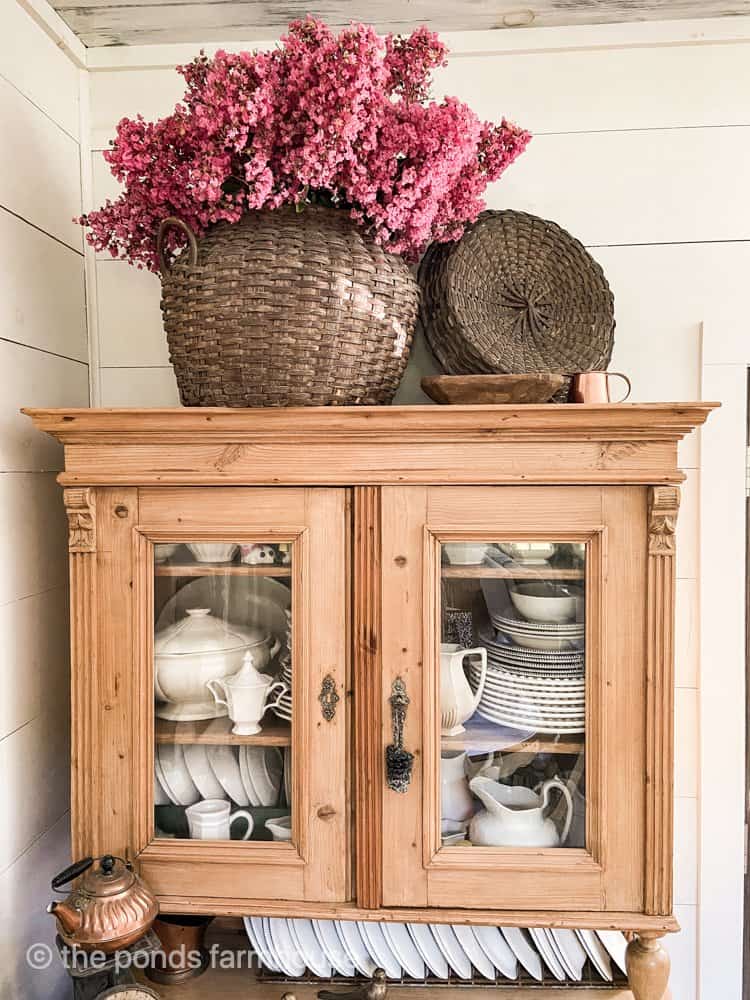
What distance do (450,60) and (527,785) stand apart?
1290 millimetres

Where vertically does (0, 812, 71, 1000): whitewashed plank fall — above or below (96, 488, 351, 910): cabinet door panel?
below

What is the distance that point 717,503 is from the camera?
145 centimetres

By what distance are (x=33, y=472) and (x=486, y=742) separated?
2.84ft

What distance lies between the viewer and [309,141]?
3.46 feet

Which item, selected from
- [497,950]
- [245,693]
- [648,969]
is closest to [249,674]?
[245,693]

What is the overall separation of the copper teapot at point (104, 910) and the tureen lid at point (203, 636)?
0.31m

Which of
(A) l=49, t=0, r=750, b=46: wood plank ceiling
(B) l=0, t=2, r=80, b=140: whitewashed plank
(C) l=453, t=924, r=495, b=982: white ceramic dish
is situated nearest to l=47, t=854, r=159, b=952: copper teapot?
(C) l=453, t=924, r=495, b=982: white ceramic dish

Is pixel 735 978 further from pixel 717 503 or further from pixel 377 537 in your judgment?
pixel 377 537

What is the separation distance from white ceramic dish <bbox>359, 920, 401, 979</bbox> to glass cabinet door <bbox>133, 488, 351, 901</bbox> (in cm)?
22

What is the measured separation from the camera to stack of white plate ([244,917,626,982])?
1.33m

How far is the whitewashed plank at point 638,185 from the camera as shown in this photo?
144 cm

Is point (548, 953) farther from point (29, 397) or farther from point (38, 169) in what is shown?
point (38, 169)

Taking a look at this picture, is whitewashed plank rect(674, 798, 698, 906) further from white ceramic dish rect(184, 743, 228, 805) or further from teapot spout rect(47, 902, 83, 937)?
teapot spout rect(47, 902, 83, 937)

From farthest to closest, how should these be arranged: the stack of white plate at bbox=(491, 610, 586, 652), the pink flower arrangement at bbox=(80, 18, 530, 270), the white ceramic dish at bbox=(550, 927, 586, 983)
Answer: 1. the white ceramic dish at bbox=(550, 927, 586, 983)
2. the stack of white plate at bbox=(491, 610, 586, 652)
3. the pink flower arrangement at bbox=(80, 18, 530, 270)
